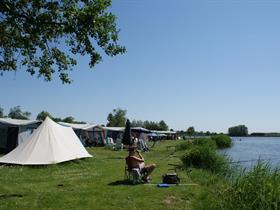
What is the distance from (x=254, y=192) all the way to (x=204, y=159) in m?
9.97

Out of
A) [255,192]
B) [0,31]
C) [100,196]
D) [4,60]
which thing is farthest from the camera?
[4,60]

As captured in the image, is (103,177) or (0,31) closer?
(0,31)

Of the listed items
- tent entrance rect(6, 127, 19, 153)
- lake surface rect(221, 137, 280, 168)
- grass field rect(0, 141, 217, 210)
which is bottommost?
grass field rect(0, 141, 217, 210)

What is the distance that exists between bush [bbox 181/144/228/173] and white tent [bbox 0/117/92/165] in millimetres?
5194

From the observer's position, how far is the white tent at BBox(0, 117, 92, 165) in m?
16.6

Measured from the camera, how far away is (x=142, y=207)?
8469 millimetres

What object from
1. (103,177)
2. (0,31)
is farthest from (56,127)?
(0,31)

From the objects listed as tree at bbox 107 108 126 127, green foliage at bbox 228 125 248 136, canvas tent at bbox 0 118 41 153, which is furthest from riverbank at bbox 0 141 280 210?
green foliage at bbox 228 125 248 136

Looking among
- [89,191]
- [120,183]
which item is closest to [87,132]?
A: [120,183]

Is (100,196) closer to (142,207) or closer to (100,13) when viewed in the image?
(142,207)

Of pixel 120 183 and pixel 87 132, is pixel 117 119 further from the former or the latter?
pixel 120 183

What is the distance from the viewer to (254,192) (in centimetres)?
777

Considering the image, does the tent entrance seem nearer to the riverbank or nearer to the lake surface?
the riverbank

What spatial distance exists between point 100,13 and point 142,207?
4.83m
